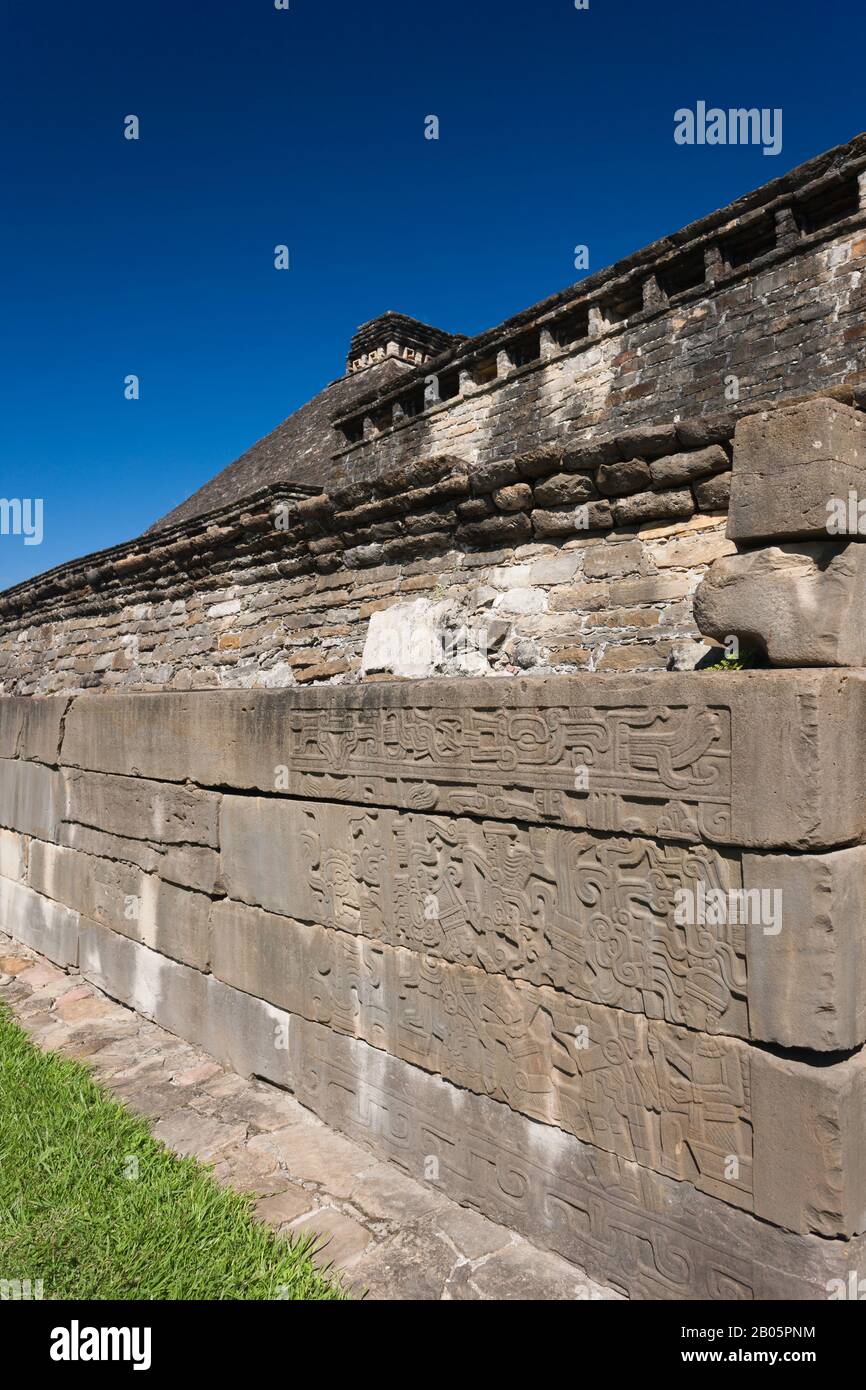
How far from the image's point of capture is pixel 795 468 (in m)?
2.31

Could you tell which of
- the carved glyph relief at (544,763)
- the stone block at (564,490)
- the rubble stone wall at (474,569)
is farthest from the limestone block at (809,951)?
the stone block at (564,490)

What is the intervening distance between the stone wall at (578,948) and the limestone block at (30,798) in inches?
96.7

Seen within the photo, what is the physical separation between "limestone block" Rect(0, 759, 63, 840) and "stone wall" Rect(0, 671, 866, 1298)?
2.46m

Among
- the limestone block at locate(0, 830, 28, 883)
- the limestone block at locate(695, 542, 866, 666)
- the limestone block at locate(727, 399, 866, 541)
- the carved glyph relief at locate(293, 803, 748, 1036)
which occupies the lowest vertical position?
the limestone block at locate(0, 830, 28, 883)

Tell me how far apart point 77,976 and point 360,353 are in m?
16.2

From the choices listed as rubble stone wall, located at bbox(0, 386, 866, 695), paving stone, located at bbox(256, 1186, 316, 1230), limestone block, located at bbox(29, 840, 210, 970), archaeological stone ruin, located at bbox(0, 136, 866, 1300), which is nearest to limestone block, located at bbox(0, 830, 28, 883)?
archaeological stone ruin, located at bbox(0, 136, 866, 1300)

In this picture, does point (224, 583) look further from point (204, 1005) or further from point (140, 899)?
point (204, 1005)

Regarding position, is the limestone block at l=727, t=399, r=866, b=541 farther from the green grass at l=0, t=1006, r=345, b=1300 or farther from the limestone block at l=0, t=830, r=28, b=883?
the limestone block at l=0, t=830, r=28, b=883

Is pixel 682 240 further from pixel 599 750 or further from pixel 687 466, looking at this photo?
pixel 599 750

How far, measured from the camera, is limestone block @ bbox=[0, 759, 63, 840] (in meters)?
6.23

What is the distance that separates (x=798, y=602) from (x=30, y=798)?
6.04 metres

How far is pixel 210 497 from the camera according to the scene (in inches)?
758

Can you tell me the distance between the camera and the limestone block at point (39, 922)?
5.98 meters

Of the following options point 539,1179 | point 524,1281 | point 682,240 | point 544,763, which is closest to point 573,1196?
point 539,1179
